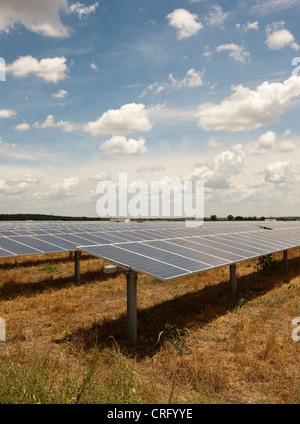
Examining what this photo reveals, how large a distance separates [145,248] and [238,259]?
393 cm

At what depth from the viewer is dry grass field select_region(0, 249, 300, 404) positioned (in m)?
6.60

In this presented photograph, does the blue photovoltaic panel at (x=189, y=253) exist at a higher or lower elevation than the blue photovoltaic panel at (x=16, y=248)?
higher

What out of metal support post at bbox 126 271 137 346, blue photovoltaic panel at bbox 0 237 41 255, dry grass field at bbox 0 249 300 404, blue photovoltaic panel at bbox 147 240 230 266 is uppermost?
blue photovoltaic panel at bbox 147 240 230 266

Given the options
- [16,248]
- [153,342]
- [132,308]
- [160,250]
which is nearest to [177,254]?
[160,250]

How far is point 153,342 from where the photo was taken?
10.1m

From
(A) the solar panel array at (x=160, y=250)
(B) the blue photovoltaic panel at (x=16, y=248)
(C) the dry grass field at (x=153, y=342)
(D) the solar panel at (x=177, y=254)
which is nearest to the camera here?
(C) the dry grass field at (x=153, y=342)

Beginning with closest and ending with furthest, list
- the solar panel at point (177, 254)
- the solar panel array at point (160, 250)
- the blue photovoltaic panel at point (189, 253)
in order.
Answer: the solar panel at point (177, 254) < the solar panel array at point (160, 250) < the blue photovoltaic panel at point (189, 253)

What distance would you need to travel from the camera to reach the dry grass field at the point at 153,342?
6598 mm

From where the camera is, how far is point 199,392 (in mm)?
7113

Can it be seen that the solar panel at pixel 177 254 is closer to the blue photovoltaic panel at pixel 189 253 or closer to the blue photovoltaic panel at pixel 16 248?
the blue photovoltaic panel at pixel 189 253

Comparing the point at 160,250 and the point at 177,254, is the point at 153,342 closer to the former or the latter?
the point at 177,254

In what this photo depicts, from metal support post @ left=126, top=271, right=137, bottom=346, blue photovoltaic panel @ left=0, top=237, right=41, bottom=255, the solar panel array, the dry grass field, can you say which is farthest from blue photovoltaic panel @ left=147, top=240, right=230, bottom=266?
blue photovoltaic panel @ left=0, top=237, right=41, bottom=255

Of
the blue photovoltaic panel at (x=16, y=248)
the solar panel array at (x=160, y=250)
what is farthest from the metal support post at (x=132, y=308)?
the blue photovoltaic panel at (x=16, y=248)

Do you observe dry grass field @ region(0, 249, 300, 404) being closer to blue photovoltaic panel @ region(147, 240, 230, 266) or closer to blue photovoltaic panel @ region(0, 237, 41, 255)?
blue photovoltaic panel @ region(0, 237, 41, 255)
